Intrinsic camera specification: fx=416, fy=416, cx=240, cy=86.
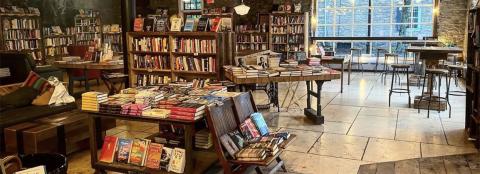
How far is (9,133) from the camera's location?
423 centimetres

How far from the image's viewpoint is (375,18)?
43.1ft

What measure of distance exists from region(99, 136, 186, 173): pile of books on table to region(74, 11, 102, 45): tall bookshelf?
34.7 ft

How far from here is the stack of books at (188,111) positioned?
323 cm

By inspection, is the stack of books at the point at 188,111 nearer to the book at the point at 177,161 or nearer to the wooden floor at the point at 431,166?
the book at the point at 177,161

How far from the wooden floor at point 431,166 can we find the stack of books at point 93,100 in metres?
2.49

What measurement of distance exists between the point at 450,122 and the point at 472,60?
1167 millimetres

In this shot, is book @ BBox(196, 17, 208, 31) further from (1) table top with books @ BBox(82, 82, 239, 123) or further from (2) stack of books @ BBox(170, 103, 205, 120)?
(2) stack of books @ BBox(170, 103, 205, 120)

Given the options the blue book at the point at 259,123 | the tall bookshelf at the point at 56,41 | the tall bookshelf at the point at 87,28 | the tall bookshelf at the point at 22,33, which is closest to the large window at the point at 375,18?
the tall bookshelf at the point at 87,28

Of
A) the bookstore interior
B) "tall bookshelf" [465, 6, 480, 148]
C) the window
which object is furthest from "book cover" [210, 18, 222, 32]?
the window

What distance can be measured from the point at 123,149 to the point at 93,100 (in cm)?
50

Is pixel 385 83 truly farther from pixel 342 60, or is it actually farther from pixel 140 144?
pixel 140 144

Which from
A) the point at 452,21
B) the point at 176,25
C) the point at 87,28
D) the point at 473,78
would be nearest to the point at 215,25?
the point at 176,25

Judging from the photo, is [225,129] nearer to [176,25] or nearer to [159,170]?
[159,170]

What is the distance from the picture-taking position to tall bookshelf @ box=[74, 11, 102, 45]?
13.2m
